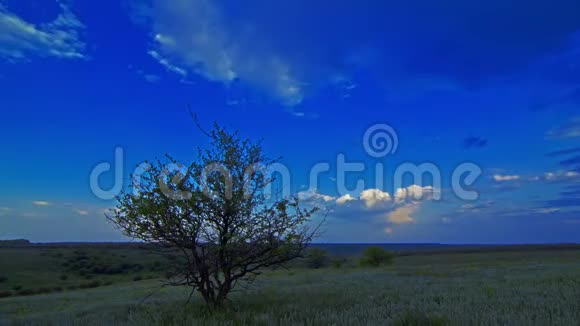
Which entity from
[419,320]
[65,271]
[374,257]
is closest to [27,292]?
[65,271]

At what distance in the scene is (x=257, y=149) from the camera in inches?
385

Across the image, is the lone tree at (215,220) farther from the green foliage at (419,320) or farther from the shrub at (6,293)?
the shrub at (6,293)

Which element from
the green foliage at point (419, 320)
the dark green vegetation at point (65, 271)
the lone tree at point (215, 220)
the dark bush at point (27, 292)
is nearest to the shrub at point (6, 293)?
the dark green vegetation at point (65, 271)

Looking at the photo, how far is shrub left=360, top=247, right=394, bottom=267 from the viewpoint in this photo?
181 ft

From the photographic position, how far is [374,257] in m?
55.6

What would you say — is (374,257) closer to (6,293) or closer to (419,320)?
(6,293)

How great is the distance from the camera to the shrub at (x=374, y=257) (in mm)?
55250

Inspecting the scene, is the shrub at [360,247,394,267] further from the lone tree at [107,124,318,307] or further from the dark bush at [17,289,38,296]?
the lone tree at [107,124,318,307]

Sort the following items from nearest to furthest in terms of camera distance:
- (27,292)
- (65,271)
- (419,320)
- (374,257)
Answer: (419,320), (27,292), (374,257), (65,271)

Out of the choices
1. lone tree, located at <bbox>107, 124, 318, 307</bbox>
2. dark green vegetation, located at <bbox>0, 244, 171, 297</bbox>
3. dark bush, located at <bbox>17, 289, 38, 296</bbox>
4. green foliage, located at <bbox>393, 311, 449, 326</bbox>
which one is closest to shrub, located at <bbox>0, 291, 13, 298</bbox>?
dark green vegetation, located at <bbox>0, 244, 171, 297</bbox>

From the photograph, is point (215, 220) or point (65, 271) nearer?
point (215, 220)

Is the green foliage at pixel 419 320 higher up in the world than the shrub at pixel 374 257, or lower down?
higher up

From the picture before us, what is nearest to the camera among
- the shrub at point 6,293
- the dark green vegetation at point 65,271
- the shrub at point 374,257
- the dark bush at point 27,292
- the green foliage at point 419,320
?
the green foliage at point 419,320

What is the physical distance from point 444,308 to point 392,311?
1.09 metres
